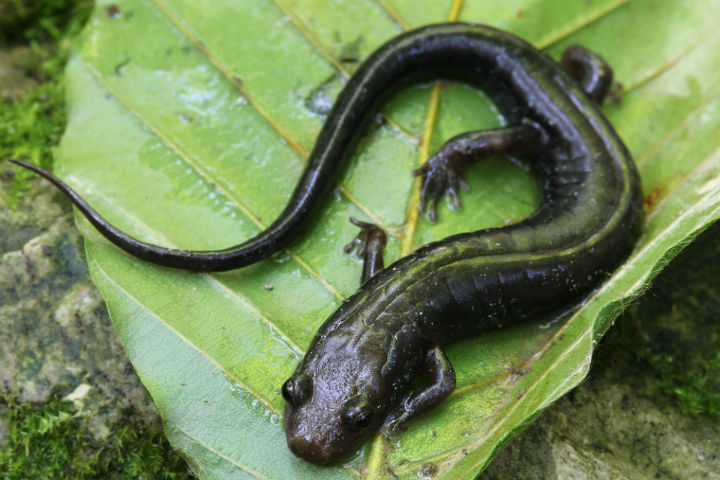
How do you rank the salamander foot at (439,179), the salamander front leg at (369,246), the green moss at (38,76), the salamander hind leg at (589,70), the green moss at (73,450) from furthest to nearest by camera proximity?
the salamander hind leg at (589,70) < the green moss at (38,76) < the salamander foot at (439,179) < the salamander front leg at (369,246) < the green moss at (73,450)

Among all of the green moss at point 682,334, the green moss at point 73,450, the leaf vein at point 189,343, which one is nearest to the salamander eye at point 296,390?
the leaf vein at point 189,343

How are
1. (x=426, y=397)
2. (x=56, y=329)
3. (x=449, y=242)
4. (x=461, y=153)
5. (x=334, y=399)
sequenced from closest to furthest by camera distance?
1. (x=334, y=399)
2. (x=426, y=397)
3. (x=56, y=329)
4. (x=449, y=242)
5. (x=461, y=153)

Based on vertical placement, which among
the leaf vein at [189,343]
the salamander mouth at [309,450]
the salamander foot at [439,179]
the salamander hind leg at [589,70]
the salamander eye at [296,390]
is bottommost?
the leaf vein at [189,343]

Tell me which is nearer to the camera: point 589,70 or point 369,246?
point 369,246

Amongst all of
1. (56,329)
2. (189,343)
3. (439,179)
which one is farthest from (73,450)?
(439,179)

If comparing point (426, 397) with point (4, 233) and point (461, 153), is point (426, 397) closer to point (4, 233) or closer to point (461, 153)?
point (461, 153)

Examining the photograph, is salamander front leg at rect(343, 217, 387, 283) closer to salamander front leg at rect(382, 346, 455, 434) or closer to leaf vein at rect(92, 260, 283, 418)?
salamander front leg at rect(382, 346, 455, 434)

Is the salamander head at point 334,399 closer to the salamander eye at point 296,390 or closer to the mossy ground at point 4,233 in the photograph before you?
the salamander eye at point 296,390

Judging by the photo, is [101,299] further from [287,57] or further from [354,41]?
[354,41]
